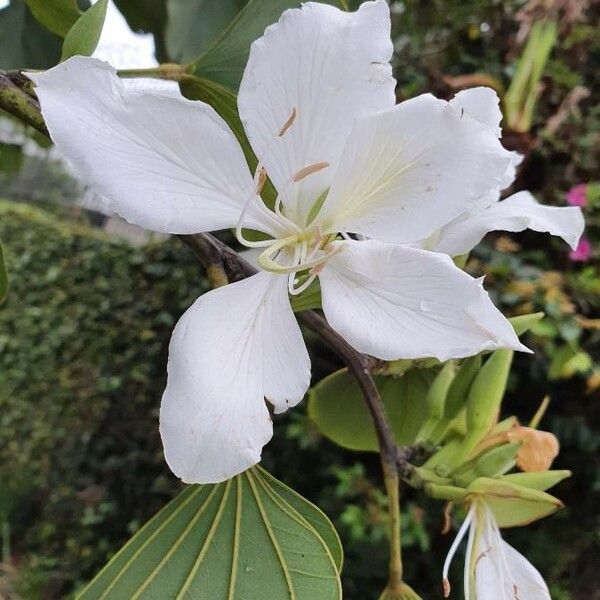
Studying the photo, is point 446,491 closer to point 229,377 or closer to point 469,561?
point 469,561

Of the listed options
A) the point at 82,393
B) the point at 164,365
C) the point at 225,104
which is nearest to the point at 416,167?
the point at 225,104

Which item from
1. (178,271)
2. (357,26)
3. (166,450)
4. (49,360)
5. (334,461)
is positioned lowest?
(49,360)

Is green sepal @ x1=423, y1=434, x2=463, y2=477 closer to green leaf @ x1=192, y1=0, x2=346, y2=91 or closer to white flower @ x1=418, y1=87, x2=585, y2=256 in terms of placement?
white flower @ x1=418, y1=87, x2=585, y2=256

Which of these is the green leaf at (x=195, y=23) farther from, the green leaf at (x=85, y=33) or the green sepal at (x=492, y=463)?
the green sepal at (x=492, y=463)

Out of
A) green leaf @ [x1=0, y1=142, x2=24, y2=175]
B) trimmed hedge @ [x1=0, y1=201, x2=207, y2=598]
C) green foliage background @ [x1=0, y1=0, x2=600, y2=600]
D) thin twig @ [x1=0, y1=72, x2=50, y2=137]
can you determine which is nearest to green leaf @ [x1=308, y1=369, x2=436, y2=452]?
thin twig @ [x1=0, y1=72, x2=50, y2=137]

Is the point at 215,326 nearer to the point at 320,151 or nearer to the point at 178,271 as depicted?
the point at 320,151

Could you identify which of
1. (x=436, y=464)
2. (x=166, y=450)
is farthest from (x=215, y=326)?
(x=436, y=464)
